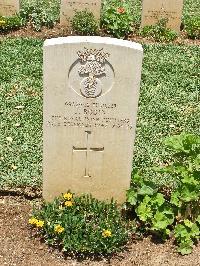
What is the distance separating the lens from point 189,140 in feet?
15.5

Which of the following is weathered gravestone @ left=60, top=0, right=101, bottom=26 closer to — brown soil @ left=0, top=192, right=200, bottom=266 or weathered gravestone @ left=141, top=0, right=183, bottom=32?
weathered gravestone @ left=141, top=0, right=183, bottom=32

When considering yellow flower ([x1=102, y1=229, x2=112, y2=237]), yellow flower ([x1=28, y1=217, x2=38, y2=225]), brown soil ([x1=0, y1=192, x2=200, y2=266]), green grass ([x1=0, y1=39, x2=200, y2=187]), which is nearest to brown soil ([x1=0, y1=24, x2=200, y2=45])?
green grass ([x1=0, y1=39, x2=200, y2=187])

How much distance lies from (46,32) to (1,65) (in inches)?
67.6

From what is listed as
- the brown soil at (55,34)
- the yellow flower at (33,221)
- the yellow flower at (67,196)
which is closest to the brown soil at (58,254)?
the yellow flower at (33,221)

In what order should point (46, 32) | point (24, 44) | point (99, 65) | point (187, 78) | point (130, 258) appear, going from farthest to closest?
1. point (46, 32)
2. point (24, 44)
3. point (187, 78)
4. point (130, 258)
5. point (99, 65)

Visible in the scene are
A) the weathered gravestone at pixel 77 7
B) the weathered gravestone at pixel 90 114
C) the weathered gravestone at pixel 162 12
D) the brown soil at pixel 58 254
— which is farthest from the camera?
the weathered gravestone at pixel 162 12

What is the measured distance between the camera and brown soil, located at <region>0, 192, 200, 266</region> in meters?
4.83

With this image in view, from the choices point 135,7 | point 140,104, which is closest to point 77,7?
point 135,7

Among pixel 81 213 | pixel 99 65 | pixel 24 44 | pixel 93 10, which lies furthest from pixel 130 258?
pixel 93 10

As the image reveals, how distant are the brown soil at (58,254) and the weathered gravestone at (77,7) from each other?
556cm

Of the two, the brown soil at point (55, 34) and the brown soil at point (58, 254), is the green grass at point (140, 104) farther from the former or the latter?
the brown soil at point (58, 254)

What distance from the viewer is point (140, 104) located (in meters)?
7.62

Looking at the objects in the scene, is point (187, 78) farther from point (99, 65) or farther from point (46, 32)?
point (99, 65)

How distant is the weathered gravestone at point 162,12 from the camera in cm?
1004
